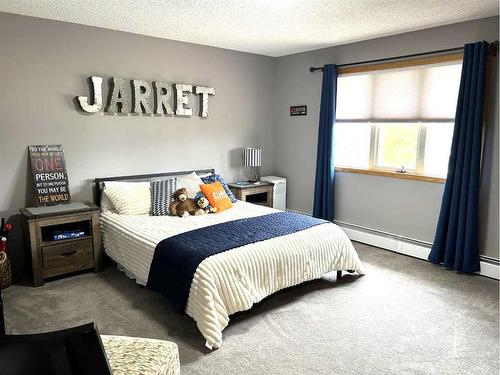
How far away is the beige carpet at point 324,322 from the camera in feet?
7.46

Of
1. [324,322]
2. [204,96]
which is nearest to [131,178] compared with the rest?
[204,96]

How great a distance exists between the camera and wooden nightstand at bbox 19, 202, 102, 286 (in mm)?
3260

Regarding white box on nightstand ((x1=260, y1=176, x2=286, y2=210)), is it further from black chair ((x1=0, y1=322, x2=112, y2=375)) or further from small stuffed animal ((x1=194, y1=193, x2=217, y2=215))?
black chair ((x1=0, y1=322, x2=112, y2=375))

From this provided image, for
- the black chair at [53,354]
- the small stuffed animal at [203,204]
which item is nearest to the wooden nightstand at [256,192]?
the small stuffed animal at [203,204]

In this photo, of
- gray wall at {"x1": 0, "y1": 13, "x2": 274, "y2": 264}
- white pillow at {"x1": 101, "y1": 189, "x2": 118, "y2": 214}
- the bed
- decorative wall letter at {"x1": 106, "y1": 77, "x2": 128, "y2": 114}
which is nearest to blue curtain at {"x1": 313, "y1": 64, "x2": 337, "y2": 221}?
gray wall at {"x1": 0, "y1": 13, "x2": 274, "y2": 264}

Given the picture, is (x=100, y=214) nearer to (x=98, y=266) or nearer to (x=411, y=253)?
(x=98, y=266)

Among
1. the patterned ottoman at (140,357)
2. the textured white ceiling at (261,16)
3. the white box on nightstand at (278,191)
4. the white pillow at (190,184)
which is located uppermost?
the textured white ceiling at (261,16)

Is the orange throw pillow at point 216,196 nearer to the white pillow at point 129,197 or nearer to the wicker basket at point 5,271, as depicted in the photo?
the white pillow at point 129,197

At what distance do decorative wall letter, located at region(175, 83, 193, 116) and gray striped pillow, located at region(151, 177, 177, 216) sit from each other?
3.05ft

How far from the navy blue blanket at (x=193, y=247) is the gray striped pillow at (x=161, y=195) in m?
0.76

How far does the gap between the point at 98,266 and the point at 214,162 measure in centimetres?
197

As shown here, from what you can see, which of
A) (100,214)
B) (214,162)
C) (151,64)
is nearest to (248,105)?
(214,162)

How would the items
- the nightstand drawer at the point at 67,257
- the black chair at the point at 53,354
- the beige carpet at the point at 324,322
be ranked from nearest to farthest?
the black chair at the point at 53,354 → the beige carpet at the point at 324,322 → the nightstand drawer at the point at 67,257

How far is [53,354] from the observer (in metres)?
1.18
